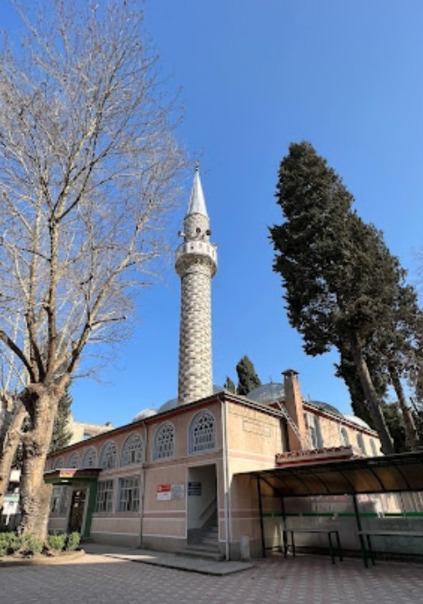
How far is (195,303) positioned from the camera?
22.6 metres

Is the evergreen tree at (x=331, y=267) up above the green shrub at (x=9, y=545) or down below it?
above

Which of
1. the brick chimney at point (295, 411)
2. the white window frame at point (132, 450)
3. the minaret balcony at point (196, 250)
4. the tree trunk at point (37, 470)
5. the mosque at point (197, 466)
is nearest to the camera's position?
the tree trunk at point (37, 470)

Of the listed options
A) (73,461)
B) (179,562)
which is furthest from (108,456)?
(179,562)

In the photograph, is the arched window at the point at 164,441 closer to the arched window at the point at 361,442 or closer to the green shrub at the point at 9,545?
the green shrub at the point at 9,545

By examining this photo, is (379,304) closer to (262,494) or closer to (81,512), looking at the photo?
(262,494)

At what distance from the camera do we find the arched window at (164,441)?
14070 mm

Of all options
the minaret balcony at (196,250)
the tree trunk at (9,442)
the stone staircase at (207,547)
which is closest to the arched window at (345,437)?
the stone staircase at (207,547)

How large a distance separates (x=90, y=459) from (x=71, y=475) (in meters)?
2.28

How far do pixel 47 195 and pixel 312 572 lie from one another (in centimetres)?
1157

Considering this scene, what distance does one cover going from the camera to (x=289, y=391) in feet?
51.5

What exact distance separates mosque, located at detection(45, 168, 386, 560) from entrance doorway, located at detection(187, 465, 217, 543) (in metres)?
0.03

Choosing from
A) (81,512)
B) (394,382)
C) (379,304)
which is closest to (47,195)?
(379,304)

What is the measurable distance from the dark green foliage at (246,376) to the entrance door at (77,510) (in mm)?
15124

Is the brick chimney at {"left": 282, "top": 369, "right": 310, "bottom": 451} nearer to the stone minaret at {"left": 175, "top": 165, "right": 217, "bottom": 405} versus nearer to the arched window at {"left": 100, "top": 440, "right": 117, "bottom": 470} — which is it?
the stone minaret at {"left": 175, "top": 165, "right": 217, "bottom": 405}
